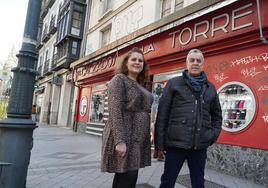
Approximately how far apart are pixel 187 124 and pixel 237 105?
3876 mm

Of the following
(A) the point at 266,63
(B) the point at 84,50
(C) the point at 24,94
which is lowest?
(C) the point at 24,94

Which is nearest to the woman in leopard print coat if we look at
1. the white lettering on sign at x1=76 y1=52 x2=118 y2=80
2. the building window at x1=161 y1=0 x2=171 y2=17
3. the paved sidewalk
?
the paved sidewalk

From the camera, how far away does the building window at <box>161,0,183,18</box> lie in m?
9.61

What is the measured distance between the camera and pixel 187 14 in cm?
730

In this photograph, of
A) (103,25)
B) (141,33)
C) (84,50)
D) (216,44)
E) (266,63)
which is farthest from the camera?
(84,50)

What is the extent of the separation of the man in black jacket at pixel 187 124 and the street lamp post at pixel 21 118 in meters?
1.72

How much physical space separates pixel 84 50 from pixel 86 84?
10.9ft

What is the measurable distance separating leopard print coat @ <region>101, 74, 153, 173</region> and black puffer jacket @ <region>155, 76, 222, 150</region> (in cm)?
23

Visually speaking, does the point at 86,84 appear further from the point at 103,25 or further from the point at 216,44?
the point at 216,44

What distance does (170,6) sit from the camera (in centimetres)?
1010

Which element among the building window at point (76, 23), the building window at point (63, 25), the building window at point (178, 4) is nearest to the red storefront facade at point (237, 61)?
the building window at point (178, 4)

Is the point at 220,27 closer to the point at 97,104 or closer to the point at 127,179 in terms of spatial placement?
the point at 127,179

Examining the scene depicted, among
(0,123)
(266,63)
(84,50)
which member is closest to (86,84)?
(84,50)

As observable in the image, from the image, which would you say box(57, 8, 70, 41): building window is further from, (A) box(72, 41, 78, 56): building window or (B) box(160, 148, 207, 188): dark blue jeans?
Answer: (B) box(160, 148, 207, 188): dark blue jeans
